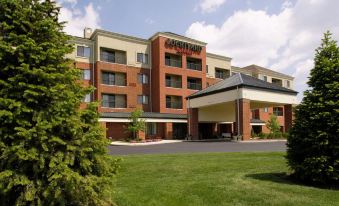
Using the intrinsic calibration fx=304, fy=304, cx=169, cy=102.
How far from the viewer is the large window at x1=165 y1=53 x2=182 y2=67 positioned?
45088 millimetres

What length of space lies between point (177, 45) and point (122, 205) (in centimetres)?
4007

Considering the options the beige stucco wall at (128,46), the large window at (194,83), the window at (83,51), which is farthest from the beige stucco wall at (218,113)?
the window at (83,51)

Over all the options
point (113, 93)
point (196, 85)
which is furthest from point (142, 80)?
point (196, 85)

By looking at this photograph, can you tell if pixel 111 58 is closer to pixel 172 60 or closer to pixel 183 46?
pixel 172 60

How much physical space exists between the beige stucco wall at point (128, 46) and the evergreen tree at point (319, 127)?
35366 mm

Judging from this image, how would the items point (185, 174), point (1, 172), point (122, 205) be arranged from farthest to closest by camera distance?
point (185, 174)
point (122, 205)
point (1, 172)

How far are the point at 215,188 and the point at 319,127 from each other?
3.40m

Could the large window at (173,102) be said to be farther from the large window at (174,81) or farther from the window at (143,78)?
the window at (143,78)

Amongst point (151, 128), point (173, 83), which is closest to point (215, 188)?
point (151, 128)

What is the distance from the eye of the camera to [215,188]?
25.5 feet

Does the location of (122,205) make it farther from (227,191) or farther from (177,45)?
(177,45)

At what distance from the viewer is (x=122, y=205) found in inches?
258

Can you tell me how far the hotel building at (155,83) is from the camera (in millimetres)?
38750

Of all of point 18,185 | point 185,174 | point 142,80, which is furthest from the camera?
point 142,80
